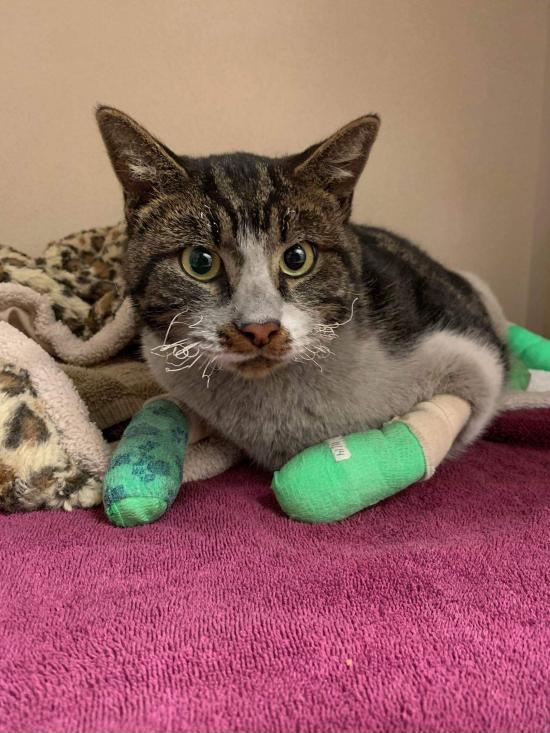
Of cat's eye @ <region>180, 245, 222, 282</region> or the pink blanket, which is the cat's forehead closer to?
cat's eye @ <region>180, 245, 222, 282</region>

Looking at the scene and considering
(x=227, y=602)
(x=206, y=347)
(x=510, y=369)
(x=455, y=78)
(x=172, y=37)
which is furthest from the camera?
(x=455, y=78)

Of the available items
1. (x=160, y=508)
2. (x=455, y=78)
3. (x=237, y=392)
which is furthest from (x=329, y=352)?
(x=455, y=78)

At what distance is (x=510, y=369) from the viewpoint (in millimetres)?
1361

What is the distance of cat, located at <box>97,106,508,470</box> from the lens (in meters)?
0.80

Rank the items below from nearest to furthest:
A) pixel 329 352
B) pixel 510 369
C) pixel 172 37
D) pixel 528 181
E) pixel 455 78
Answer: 1. pixel 329 352
2. pixel 510 369
3. pixel 172 37
4. pixel 455 78
5. pixel 528 181

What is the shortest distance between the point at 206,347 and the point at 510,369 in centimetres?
90

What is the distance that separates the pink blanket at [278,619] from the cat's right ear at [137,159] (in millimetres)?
512

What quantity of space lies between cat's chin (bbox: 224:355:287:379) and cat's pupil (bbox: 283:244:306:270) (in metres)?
0.15

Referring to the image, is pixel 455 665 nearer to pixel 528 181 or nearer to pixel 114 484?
pixel 114 484

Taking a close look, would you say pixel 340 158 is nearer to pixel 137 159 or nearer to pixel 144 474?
pixel 137 159

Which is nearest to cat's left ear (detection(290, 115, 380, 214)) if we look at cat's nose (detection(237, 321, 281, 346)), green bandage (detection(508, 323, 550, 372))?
cat's nose (detection(237, 321, 281, 346))

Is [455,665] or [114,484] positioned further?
[114,484]

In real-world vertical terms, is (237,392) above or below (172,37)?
below

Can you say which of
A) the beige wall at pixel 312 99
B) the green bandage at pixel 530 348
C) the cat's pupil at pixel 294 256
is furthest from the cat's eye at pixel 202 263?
the green bandage at pixel 530 348
